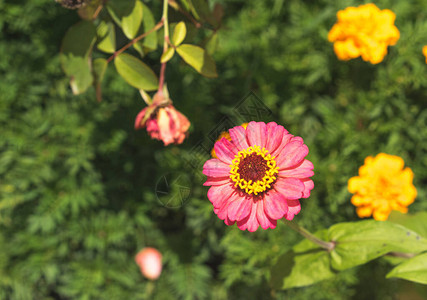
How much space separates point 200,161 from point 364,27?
2.02 feet

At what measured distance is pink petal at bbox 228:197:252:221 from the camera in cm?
52

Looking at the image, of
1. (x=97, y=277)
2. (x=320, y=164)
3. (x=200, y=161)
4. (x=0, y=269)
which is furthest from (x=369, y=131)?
(x=0, y=269)

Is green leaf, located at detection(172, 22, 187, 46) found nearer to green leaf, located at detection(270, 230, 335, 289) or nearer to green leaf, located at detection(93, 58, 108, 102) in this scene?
green leaf, located at detection(93, 58, 108, 102)

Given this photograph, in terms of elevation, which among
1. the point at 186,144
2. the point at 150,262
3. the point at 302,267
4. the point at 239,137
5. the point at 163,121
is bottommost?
the point at 150,262

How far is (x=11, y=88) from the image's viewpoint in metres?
1.17

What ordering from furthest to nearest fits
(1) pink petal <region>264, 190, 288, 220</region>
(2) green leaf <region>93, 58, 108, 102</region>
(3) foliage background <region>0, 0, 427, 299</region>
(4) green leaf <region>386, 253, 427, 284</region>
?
(3) foliage background <region>0, 0, 427, 299</region> → (2) green leaf <region>93, 58, 108, 102</region> → (4) green leaf <region>386, 253, 427, 284</region> → (1) pink petal <region>264, 190, 288, 220</region>

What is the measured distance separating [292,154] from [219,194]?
0.40ft

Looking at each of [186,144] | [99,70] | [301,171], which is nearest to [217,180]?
[301,171]

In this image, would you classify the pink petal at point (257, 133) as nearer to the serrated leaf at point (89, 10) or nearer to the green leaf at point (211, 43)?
→ the green leaf at point (211, 43)

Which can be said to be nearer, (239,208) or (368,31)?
(239,208)

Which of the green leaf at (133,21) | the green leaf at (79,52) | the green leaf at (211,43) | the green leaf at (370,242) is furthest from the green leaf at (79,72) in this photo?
the green leaf at (370,242)

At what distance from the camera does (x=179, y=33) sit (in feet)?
2.28

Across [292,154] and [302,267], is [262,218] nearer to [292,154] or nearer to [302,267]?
[292,154]

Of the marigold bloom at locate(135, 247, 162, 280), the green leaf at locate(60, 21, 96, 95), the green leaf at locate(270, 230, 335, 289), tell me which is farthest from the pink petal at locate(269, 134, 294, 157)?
the marigold bloom at locate(135, 247, 162, 280)
